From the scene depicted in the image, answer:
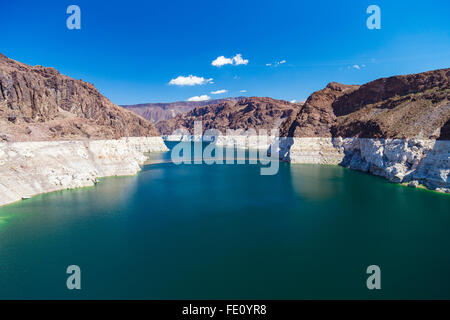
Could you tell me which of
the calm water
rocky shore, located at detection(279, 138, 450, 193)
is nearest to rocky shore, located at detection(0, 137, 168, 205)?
the calm water

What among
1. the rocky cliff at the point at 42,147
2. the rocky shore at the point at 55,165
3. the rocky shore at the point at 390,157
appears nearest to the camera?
the rocky shore at the point at 55,165

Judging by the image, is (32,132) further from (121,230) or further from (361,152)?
(361,152)

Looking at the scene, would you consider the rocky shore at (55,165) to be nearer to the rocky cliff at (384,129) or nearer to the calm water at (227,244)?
the calm water at (227,244)

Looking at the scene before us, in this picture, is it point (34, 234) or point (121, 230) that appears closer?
point (34, 234)

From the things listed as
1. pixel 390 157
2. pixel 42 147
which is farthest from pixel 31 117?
pixel 390 157

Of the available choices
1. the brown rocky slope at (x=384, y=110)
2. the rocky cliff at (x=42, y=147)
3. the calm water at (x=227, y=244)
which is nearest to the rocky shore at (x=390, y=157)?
the brown rocky slope at (x=384, y=110)

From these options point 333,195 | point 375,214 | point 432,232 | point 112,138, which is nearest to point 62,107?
point 112,138

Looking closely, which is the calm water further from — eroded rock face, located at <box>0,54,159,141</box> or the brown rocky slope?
the brown rocky slope
